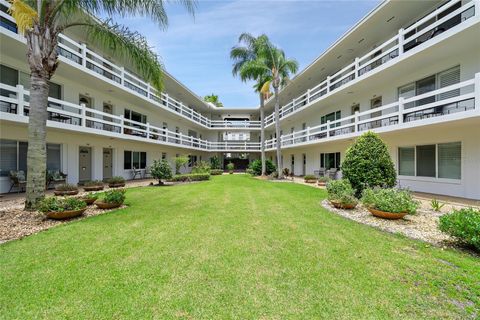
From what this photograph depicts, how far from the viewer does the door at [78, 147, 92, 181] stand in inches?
613

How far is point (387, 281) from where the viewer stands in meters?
3.68

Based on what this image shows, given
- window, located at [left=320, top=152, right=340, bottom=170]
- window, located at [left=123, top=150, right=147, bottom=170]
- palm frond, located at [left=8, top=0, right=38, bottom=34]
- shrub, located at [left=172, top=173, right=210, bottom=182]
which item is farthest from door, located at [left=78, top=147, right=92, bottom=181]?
window, located at [left=320, top=152, right=340, bottom=170]

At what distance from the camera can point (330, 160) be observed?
20578 millimetres

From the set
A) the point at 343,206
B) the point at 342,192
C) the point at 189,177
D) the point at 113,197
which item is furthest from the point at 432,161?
the point at 189,177

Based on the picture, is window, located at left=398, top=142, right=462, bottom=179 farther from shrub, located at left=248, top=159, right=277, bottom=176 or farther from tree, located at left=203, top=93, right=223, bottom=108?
tree, located at left=203, top=93, right=223, bottom=108

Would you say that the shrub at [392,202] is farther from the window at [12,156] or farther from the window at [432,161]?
the window at [12,156]

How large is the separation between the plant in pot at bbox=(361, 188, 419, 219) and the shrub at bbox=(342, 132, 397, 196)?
A: 1574 millimetres

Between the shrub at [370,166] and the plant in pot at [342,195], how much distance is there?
0.56 meters

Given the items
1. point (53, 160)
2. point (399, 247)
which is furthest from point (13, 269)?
point (53, 160)

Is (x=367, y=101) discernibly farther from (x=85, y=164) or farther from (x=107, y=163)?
(x=85, y=164)

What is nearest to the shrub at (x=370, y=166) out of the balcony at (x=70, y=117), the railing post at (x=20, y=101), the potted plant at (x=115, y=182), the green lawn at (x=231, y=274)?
the green lawn at (x=231, y=274)

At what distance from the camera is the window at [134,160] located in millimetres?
19487

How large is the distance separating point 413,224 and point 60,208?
10.8 m

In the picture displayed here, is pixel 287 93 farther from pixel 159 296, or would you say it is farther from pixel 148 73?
pixel 159 296
